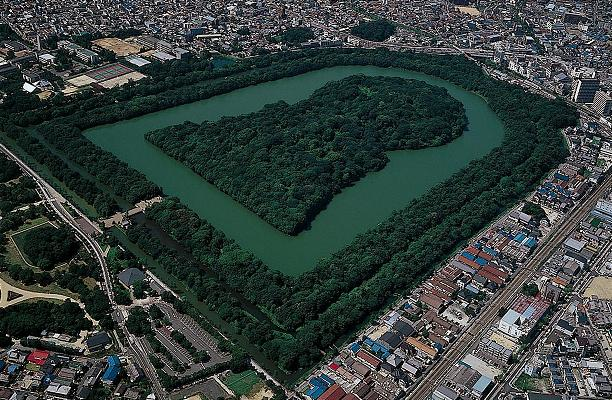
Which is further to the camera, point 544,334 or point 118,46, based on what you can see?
point 118,46

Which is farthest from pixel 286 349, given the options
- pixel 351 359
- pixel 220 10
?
pixel 220 10

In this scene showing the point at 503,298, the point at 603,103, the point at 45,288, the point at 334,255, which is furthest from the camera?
the point at 603,103

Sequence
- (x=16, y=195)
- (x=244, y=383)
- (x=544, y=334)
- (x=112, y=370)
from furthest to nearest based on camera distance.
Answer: (x=16, y=195)
(x=544, y=334)
(x=244, y=383)
(x=112, y=370)

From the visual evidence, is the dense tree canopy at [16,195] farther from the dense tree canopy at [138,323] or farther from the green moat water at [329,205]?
the dense tree canopy at [138,323]

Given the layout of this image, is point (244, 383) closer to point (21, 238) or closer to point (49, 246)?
point (49, 246)

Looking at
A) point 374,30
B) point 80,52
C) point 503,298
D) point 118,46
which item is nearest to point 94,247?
point 503,298

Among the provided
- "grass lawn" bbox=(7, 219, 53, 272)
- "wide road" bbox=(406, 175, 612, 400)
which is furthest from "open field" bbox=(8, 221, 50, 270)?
"wide road" bbox=(406, 175, 612, 400)
